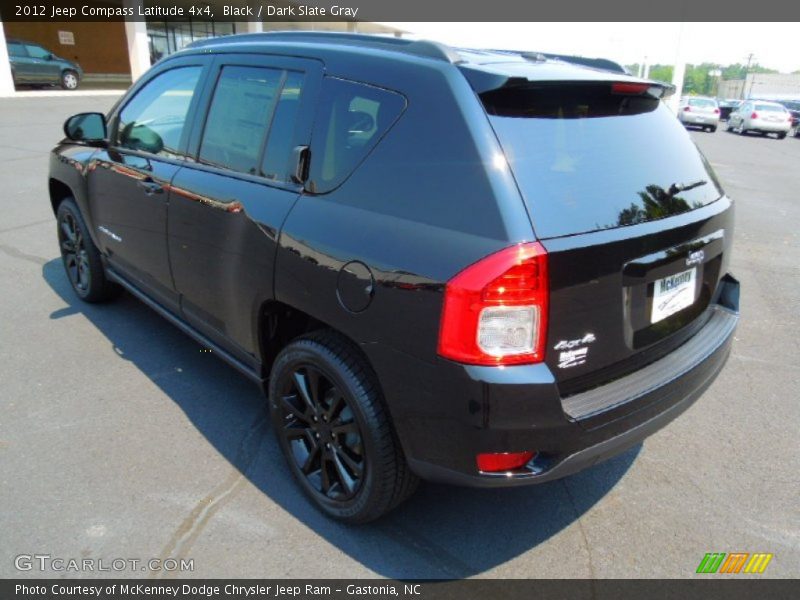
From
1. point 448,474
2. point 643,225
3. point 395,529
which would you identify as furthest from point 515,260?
point 395,529

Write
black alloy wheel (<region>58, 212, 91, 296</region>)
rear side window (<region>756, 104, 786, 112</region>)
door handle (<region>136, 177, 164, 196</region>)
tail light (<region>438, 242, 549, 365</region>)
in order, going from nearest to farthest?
tail light (<region>438, 242, 549, 365</region>) → door handle (<region>136, 177, 164, 196</region>) → black alloy wheel (<region>58, 212, 91, 296</region>) → rear side window (<region>756, 104, 786, 112</region>)

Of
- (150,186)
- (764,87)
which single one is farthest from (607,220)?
(764,87)

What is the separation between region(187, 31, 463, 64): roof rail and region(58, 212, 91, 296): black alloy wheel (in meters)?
2.08

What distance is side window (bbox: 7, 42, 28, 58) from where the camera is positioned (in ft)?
76.7

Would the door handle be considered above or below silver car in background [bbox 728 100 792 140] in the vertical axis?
above

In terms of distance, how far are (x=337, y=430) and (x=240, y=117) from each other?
1.57 metres

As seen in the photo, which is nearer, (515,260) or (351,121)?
(515,260)

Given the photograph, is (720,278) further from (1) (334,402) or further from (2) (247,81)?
(2) (247,81)

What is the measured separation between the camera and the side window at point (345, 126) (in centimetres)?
229

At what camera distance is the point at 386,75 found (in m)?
2.31

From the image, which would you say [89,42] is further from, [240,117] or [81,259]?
[240,117]

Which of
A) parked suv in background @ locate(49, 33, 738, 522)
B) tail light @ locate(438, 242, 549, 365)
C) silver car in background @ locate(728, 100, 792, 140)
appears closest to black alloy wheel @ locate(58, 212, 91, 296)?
parked suv in background @ locate(49, 33, 738, 522)

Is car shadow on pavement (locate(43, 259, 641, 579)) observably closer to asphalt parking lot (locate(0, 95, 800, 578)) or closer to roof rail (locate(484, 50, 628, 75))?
asphalt parking lot (locate(0, 95, 800, 578))

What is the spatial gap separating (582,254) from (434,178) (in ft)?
1.81
